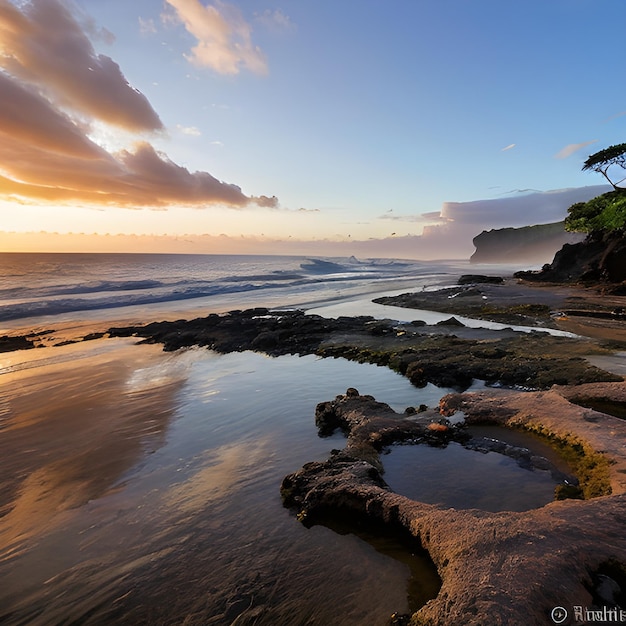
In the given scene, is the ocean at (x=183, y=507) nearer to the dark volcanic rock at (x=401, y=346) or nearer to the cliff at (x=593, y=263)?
the dark volcanic rock at (x=401, y=346)

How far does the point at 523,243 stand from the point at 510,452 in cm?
15881

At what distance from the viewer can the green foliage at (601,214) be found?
3053cm

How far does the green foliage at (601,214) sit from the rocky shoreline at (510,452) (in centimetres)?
1775

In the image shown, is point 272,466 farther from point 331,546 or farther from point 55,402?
point 55,402

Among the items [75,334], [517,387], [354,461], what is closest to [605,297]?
[517,387]

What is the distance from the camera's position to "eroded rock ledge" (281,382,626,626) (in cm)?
328

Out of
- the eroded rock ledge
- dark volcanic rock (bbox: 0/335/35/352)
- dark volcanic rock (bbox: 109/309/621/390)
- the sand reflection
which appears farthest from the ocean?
dark volcanic rock (bbox: 0/335/35/352)

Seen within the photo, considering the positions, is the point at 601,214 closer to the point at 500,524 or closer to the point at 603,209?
the point at 603,209

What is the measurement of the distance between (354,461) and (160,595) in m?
3.45

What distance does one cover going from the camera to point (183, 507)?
19.3 feet

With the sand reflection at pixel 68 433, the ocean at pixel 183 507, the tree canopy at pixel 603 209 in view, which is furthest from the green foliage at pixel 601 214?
the sand reflection at pixel 68 433

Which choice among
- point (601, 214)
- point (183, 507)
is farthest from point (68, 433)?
point (601, 214)

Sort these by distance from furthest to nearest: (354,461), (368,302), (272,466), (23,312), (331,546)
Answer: (368,302)
(23,312)
(272,466)
(354,461)
(331,546)

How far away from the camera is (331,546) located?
4844 millimetres
